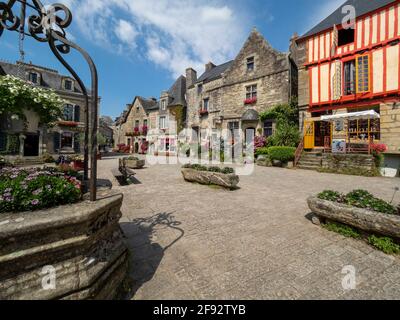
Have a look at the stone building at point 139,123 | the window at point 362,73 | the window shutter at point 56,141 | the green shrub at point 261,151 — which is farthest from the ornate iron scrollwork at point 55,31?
the stone building at point 139,123

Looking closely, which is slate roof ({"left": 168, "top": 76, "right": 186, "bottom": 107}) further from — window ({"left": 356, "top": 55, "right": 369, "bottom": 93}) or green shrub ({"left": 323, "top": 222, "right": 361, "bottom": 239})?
green shrub ({"left": 323, "top": 222, "right": 361, "bottom": 239})

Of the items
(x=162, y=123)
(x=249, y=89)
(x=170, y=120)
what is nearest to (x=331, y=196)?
(x=249, y=89)

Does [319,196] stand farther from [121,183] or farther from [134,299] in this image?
[121,183]

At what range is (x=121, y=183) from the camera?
6.85 meters

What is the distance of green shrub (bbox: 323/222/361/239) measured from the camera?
3.01 metres

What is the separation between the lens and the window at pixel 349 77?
10.8 meters

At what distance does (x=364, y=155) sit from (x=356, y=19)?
25.8 ft

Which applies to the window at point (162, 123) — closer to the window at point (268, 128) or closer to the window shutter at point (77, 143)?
the window shutter at point (77, 143)

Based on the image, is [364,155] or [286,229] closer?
[286,229]

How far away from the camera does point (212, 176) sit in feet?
20.7

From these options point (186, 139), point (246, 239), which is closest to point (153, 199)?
point (246, 239)

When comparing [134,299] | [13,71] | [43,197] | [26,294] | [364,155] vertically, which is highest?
[13,71]

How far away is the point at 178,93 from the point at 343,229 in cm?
2343

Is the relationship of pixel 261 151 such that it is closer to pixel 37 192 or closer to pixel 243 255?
pixel 243 255
